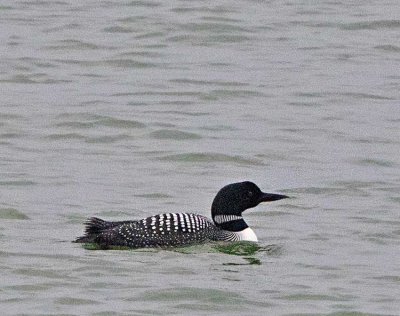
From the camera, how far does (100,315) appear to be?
407 inches

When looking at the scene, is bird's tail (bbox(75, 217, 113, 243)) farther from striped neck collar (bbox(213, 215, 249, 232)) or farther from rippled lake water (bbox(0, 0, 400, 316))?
striped neck collar (bbox(213, 215, 249, 232))

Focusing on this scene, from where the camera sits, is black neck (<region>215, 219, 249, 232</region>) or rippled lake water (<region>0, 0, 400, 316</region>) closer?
rippled lake water (<region>0, 0, 400, 316</region>)

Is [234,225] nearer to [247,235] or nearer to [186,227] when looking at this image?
[247,235]

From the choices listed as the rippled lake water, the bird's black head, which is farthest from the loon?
the rippled lake water

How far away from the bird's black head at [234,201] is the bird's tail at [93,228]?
88 centimetres

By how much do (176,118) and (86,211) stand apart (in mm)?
4262

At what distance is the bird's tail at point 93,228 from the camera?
12.2 metres

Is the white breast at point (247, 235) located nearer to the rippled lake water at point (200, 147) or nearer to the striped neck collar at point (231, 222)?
the striped neck collar at point (231, 222)

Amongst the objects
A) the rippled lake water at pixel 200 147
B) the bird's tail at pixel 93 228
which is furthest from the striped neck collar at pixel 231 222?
the bird's tail at pixel 93 228

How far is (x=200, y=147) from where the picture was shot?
16.2m

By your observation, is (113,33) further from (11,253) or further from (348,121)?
(11,253)

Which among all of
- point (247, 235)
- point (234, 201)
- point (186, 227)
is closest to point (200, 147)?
point (234, 201)

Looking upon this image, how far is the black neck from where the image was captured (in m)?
12.7

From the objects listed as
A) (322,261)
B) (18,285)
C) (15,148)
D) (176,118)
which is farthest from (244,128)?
(18,285)
